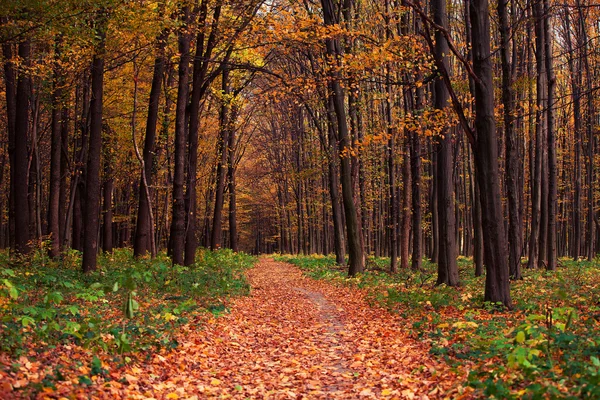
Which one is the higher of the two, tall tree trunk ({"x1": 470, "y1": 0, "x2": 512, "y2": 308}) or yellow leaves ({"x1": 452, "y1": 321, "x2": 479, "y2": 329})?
tall tree trunk ({"x1": 470, "y1": 0, "x2": 512, "y2": 308})

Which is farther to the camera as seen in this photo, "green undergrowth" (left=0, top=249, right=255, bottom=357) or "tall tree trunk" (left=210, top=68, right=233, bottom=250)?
"tall tree trunk" (left=210, top=68, right=233, bottom=250)

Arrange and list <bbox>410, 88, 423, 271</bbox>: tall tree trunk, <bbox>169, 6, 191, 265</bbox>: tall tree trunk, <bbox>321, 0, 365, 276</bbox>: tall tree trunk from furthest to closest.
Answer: <bbox>321, 0, 365, 276</bbox>: tall tree trunk < <bbox>410, 88, 423, 271</bbox>: tall tree trunk < <bbox>169, 6, 191, 265</bbox>: tall tree trunk

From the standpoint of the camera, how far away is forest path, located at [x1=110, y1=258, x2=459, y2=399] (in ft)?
19.0

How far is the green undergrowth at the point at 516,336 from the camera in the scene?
4.46m

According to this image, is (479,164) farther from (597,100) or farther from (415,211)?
(597,100)

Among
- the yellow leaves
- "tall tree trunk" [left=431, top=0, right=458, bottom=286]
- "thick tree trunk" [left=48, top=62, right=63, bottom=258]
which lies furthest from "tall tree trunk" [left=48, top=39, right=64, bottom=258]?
the yellow leaves

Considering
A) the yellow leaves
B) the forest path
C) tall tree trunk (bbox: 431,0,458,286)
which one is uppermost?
tall tree trunk (bbox: 431,0,458,286)

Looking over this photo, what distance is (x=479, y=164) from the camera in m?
9.80

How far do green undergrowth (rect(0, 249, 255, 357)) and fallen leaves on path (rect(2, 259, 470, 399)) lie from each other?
41 centimetres

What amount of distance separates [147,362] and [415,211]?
48.6 feet

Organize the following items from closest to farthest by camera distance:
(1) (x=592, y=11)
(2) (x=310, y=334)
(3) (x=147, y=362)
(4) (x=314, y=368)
→ (3) (x=147, y=362), (4) (x=314, y=368), (2) (x=310, y=334), (1) (x=592, y=11)

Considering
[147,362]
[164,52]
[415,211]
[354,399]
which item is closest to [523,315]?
[354,399]

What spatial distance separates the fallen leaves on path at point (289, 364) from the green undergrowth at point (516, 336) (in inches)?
14.8

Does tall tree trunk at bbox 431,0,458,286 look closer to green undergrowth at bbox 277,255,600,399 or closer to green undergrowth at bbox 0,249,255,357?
green undergrowth at bbox 277,255,600,399
